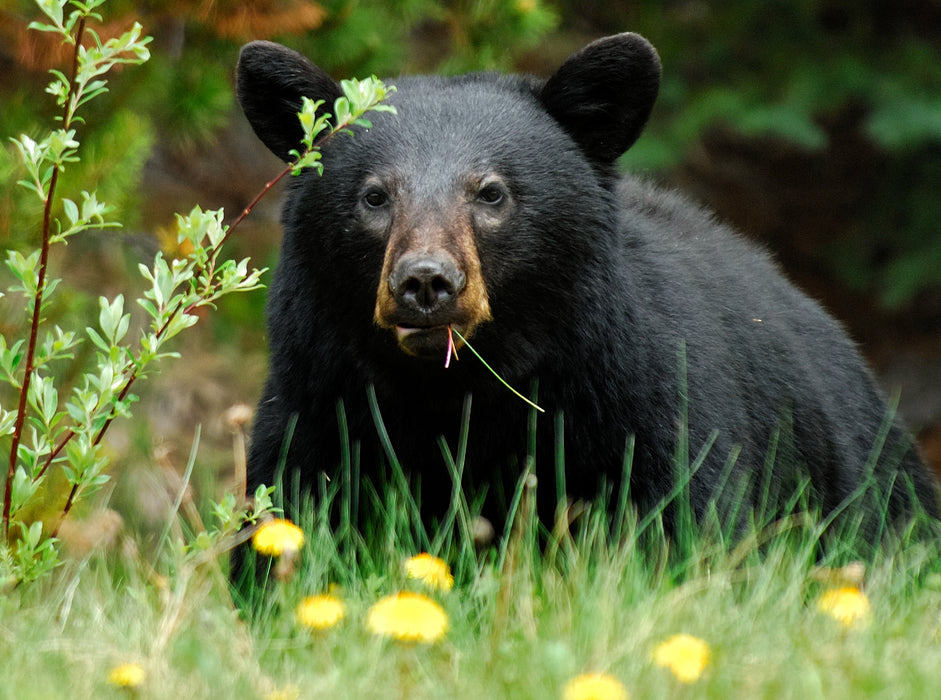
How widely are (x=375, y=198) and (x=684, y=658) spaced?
6.32 feet

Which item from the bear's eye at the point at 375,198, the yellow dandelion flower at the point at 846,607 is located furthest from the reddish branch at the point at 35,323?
the yellow dandelion flower at the point at 846,607

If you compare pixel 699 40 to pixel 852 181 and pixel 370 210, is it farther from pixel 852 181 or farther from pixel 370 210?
pixel 370 210

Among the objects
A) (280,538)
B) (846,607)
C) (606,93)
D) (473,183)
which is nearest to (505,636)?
(280,538)

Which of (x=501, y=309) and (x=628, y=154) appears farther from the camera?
(x=628, y=154)

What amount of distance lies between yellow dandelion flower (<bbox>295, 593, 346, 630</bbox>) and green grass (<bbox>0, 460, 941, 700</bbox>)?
0.04 metres

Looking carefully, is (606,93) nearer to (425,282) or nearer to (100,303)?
(425,282)

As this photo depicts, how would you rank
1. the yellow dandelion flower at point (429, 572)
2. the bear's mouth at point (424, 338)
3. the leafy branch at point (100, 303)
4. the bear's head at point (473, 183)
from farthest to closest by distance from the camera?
1. the bear's head at point (473, 183)
2. the bear's mouth at point (424, 338)
3. the leafy branch at point (100, 303)
4. the yellow dandelion flower at point (429, 572)

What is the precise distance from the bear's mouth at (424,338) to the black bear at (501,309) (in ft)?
0.07

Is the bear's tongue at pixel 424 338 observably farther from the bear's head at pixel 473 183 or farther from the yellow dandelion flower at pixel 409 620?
the yellow dandelion flower at pixel 409 620

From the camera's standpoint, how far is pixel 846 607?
243cm

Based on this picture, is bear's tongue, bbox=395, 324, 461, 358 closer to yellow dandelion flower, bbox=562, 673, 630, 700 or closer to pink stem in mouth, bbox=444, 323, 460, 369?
pink stem in mouth, bbox=444, 323, 460, 369

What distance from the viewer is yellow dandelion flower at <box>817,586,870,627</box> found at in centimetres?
240

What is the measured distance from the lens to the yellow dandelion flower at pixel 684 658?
205 centimetres

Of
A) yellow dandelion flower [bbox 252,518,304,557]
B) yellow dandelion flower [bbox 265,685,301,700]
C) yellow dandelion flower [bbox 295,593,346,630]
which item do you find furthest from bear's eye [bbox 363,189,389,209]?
yellow dandelion flower [bbox 265,685,301,700]
